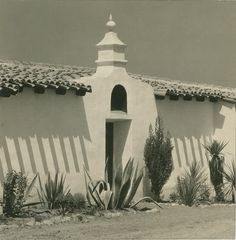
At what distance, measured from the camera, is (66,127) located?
13.7 meters

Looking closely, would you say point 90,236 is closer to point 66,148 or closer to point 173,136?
point 66,148

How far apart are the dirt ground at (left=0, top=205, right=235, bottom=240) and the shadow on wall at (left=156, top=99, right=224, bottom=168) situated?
4129mm

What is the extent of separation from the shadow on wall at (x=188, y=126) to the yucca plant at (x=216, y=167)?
0.82m

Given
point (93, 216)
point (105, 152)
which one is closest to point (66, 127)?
point (105, 152)

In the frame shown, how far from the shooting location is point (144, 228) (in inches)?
412

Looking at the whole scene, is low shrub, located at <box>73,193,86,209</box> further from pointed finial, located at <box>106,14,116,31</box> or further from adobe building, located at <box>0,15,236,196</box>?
pointed finial, located at <box>106,14,116,31</box>

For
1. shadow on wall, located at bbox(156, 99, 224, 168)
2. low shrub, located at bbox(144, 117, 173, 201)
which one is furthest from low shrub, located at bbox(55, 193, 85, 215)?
shadow on wall, located at bbox(156, 99, 224, 168)

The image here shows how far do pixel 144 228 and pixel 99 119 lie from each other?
4626 millimetres

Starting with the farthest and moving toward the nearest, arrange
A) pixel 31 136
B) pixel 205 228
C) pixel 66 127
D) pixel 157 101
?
pixel 157 101
pixel 66 127
pixel 31 136
pixel 205 228

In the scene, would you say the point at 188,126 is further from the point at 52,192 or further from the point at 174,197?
the point at 52,192

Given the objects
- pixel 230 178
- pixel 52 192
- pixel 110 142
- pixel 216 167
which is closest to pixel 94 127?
pixel 110 142

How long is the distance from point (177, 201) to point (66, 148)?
3682mm

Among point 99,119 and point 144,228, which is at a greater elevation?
point 99,119

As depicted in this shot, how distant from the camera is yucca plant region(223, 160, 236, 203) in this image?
1630 centimetres
